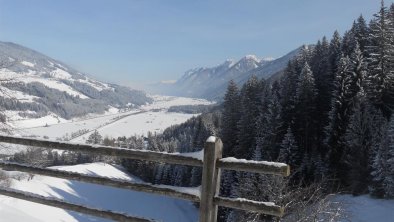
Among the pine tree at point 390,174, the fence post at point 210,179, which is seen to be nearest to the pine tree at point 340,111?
the pine tree at point 390,174

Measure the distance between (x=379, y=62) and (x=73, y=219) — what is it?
4100 cm

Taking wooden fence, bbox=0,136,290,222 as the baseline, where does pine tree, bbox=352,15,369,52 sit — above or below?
above

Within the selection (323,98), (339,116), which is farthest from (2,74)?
(323,98)

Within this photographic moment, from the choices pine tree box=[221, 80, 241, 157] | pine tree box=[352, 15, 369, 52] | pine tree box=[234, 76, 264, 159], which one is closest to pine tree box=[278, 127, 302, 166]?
pine tree box=[234, 76, 264, 159]

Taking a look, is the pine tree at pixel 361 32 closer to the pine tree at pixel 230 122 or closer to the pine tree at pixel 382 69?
the pine tree at pixel 382 69

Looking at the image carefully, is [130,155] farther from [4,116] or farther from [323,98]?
[323,98]

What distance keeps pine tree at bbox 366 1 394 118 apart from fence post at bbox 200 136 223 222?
53514 millimetres

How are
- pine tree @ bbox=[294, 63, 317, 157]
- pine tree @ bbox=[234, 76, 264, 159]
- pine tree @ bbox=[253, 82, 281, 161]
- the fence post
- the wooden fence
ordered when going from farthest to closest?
pine tree @ bbox=[234, 76, 264, 159], pine tree @ bbox=[253, 82, 281, 161], pine tree @ bbox=[294, 63, 317, 157], the fence post, the wooden fence

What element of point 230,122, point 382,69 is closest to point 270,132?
point 230,122

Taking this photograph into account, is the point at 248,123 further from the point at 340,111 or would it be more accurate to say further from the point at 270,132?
the point at 340,111

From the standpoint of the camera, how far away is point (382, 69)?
54906mm

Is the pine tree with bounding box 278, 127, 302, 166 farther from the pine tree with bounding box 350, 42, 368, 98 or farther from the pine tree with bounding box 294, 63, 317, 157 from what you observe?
the pine tree with bounding box 350, 42, 368, 98

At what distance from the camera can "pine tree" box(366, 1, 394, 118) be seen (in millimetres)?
54875

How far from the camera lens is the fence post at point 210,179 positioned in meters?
6.02
